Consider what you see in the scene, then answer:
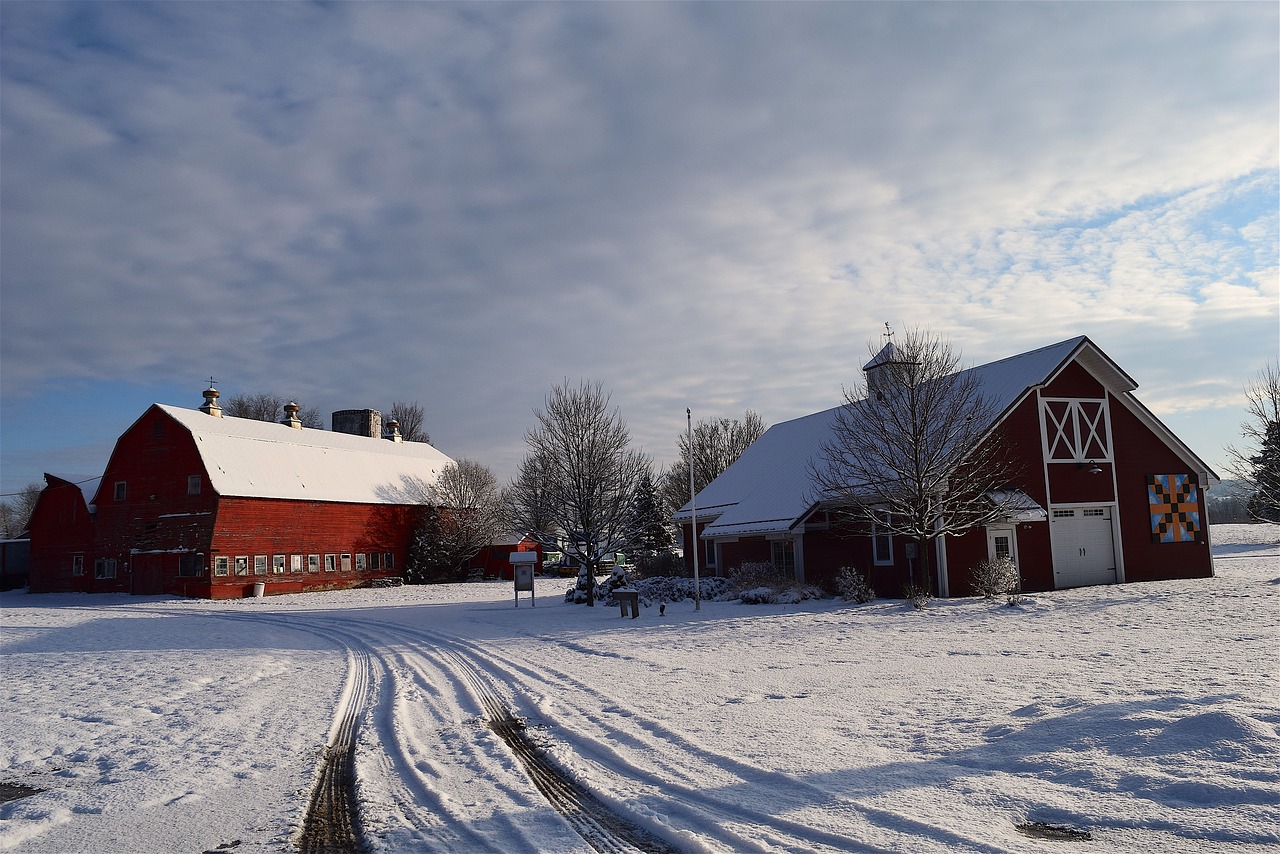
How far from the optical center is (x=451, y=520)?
53062 millimetres

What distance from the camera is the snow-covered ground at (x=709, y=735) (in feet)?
21.0

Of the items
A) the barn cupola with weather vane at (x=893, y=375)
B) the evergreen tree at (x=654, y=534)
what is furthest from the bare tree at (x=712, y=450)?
the barn cupola with weather vane at (x=893, y=375)

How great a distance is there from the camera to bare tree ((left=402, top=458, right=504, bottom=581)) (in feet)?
168

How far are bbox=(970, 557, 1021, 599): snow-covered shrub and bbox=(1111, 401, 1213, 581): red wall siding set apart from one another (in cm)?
568

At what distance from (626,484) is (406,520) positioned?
26.0 meters

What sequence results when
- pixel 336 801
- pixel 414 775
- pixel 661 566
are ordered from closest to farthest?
pixel 336 801 → pixel 414 775 → pixel 661 566

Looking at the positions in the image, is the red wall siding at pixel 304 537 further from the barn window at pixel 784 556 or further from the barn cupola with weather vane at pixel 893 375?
the barn cupola with weather vane at pixel 893 375

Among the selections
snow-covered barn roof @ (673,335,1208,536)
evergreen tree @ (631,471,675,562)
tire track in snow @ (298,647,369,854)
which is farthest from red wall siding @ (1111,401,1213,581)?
evergreen tree @ (631,471,675,562)

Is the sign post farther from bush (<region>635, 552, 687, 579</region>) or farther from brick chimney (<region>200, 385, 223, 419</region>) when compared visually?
brick chimney (<region>200, 385, 223, 419</region>)

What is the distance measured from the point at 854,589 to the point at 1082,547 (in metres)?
7.75

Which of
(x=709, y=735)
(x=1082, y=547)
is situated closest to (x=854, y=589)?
(x=1082, y=547)

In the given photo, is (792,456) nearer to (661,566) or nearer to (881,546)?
(881,546)

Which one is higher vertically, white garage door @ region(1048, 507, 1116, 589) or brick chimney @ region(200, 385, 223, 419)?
brick chimney @ region(200, 385, 223, 419)

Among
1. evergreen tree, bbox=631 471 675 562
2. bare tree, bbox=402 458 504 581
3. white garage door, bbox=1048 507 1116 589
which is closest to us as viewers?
white garage door, bbox=1048 507 1116 589
